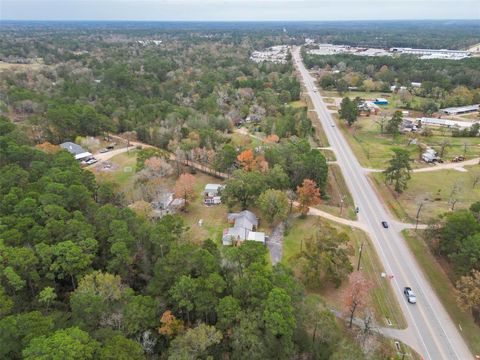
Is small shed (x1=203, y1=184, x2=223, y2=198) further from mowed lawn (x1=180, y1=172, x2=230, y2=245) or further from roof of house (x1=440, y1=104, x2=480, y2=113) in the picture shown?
roof of house (x1=440, y1=104, x2=480, y2=113)

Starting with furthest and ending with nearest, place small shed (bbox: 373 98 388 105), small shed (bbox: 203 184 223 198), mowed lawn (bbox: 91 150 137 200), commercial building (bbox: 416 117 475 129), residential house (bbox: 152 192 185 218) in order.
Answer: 1. small shed (bbox: 373 98 388 105)
2. commercial building (bbox: 416 117 475 129)
3. mowed lawn (bbox: 91 150 137 200)
4. small shed (bbox: 203 184 223 198)
5. residential house (bbox: 152 192 185 218)

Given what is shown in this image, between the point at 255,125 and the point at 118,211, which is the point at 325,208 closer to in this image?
the point at 118,211

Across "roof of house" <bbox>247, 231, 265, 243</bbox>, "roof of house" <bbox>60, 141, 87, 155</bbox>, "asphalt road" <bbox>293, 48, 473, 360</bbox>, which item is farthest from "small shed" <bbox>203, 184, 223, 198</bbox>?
"roof of house" <bbox>60, 141, 87, 155</bbox>

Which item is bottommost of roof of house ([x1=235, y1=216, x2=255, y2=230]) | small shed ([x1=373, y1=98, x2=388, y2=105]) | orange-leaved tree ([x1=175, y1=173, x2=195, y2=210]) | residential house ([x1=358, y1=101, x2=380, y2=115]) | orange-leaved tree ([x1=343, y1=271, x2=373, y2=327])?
small shed ([x1=373, y1=98, x2=388, y2=105])

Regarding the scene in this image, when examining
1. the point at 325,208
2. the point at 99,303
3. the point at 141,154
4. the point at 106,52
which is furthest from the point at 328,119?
the point at 106,52

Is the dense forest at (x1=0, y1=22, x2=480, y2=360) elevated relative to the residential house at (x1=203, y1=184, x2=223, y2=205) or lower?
elevated

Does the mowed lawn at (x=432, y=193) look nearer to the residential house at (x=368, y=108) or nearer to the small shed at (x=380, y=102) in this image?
the residential house at (x=368, y=108)

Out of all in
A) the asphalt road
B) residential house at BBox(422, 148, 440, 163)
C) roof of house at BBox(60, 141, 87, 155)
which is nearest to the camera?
the asphalt road
